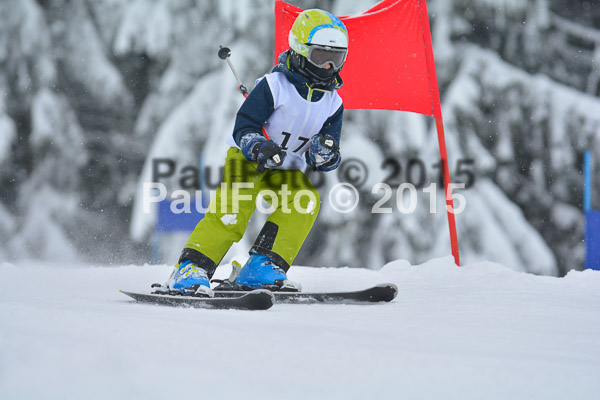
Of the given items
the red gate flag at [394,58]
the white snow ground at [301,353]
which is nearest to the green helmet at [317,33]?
the white snow ground at [301,353]

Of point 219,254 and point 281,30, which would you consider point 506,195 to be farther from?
point 219,254

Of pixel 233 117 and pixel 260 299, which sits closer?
pixel 260 299

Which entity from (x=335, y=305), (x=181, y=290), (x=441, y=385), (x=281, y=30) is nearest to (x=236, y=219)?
(x=181, y=290)

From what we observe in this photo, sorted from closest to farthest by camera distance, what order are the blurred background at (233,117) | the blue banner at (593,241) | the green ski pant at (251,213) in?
1. the green ski pant at (251,213)
2. the blue banner at (593,241)
3. the blurred background at (233,117)

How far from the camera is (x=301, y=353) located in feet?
4.30

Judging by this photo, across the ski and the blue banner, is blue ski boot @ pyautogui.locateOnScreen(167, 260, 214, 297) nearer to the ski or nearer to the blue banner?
the ski

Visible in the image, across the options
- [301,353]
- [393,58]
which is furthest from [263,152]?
[393,58]

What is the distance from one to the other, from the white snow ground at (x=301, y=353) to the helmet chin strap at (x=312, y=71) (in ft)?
3.47

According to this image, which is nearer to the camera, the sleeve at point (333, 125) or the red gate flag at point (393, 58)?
the sleeve at point (333, 125)

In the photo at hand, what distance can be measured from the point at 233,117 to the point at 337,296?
4.91 meters

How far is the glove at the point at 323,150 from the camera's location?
104 inches

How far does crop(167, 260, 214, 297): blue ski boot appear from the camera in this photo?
7.73 feet

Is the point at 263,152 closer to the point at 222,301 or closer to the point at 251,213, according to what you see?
the point at 251,213

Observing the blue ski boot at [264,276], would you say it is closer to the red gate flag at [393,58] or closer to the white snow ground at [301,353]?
the white snow ground at [301,353]
